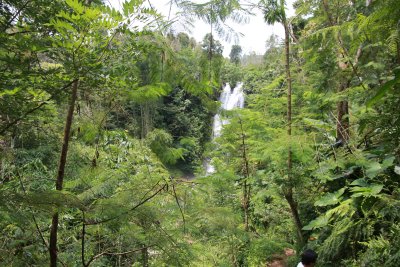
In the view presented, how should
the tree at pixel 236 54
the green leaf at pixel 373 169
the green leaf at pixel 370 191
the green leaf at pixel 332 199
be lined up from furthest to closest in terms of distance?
1. the green leaf at pixel 332 199
2. the green leaf at pixel 373 169
3. the green leaf at pixel 370 191
4. the tree at pixel 236 54

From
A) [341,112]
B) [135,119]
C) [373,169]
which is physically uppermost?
[341,112]

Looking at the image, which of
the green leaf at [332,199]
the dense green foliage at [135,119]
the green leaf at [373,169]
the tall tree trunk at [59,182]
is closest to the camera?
the dense green foliage at [135,119]

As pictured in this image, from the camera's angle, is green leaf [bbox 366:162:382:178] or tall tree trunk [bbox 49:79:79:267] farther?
green leaf [bbox 366:162:382:178]

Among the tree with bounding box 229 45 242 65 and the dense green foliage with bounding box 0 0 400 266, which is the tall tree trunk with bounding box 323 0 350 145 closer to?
the dense green foliage with bounding box 0 0 400 266

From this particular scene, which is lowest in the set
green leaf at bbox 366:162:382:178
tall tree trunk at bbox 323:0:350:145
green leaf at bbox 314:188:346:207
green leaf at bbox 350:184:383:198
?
green leaf at bbox 314:188:346:207

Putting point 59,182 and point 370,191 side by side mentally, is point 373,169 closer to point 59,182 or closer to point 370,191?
point 370,191

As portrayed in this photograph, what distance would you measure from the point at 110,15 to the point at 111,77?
0.33 metres

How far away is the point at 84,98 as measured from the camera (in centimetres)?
210

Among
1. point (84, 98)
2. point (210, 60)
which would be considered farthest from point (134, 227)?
point (210, 60)

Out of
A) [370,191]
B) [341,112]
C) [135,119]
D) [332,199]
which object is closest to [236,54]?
[135,119]

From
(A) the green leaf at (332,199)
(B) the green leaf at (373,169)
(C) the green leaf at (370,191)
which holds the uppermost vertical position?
(B) the green leaf at (373,169)

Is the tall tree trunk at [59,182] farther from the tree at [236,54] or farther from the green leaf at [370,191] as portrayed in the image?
the green leaf at [370,191]

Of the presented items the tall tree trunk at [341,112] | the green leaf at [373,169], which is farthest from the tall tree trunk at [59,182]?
the tall tree trunk at [341,112]

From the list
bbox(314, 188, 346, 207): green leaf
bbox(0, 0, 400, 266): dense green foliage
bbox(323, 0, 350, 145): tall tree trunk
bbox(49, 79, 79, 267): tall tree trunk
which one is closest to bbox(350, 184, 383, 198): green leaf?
bbox(0, 0, 400, 266): dense green foliage
